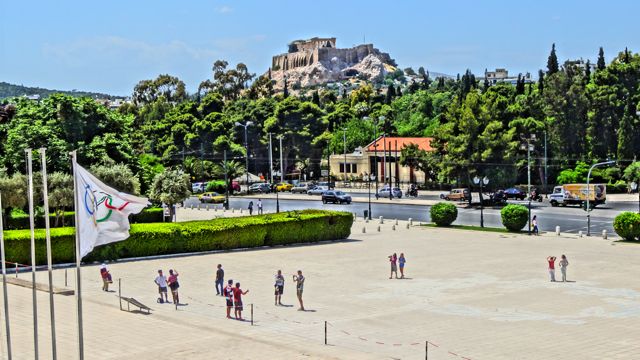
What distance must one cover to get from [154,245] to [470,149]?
1539 inches

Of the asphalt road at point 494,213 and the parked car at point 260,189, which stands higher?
the parked car at point 260,189

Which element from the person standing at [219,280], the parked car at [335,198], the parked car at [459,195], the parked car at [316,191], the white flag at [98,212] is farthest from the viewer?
the parked car at [316,191]

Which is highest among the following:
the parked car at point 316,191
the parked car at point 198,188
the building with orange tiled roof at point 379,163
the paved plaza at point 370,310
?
the building with orange tiled roof at point 379,163

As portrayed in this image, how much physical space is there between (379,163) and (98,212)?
89113 mm

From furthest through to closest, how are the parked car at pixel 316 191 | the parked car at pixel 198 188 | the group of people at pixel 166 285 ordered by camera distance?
1. the parked car at pixel 198 188
2. the parked car at pixel 316 191
3. the group of people at pixel 166 285

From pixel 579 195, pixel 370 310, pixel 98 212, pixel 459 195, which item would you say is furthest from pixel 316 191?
pixel 98 212

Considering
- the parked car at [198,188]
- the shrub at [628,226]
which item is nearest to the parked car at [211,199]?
the parked car at [198,188]

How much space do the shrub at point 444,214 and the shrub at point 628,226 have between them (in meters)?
11.6

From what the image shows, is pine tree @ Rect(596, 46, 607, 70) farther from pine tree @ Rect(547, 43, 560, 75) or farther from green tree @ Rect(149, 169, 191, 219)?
green tree @ Rect(149, 169, 191, 219)

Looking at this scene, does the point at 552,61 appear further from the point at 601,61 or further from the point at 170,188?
the point at 170,188

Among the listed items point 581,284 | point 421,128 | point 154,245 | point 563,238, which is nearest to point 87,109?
point 154,245

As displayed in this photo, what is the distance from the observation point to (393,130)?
12438 cm

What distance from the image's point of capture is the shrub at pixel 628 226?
4688 cm

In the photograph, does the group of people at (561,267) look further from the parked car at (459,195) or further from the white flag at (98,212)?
the parked car at (459,195)
